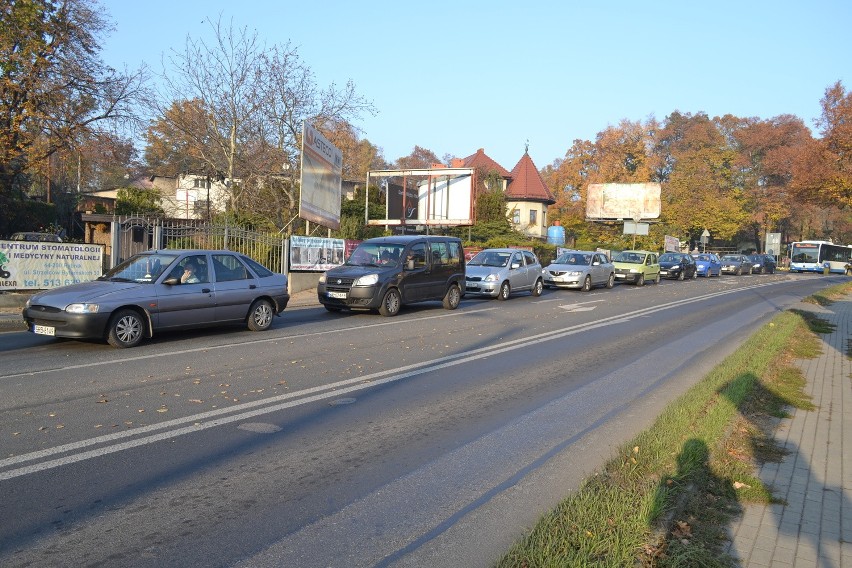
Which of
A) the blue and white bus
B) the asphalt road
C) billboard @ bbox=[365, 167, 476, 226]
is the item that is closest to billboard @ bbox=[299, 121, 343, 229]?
billboard @ bbox=[365, 167, 476, 226]

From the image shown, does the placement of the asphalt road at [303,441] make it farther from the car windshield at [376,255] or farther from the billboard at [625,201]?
the billboard at [625,201]

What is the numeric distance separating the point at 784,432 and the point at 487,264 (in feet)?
55.2

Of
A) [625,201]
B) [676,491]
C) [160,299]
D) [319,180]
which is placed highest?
[625,201]

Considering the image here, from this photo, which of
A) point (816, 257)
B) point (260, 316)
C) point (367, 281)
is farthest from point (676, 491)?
point (816, 257)

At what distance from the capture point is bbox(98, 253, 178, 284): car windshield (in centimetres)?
1136

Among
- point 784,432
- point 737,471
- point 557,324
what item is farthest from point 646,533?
point 557,324

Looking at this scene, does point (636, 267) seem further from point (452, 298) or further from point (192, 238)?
point (192, 238)

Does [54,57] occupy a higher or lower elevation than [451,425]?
higher

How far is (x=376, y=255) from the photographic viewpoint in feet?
56.0

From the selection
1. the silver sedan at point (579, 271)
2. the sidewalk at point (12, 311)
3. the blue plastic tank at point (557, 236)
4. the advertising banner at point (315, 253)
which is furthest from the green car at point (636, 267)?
the sidewalk at point (12, 311)

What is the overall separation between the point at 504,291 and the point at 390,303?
7037 mm

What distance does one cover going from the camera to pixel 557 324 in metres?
16.2

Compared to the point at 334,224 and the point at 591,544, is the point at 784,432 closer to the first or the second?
the point at 591,544

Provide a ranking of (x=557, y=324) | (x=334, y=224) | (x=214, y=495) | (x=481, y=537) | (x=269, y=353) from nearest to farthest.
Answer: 1. (x=481, y=537)
2. (x=214, y=495)
3. (x=269, y=353)
4. (x=557, y=324)
5. (x=334, y=224)
